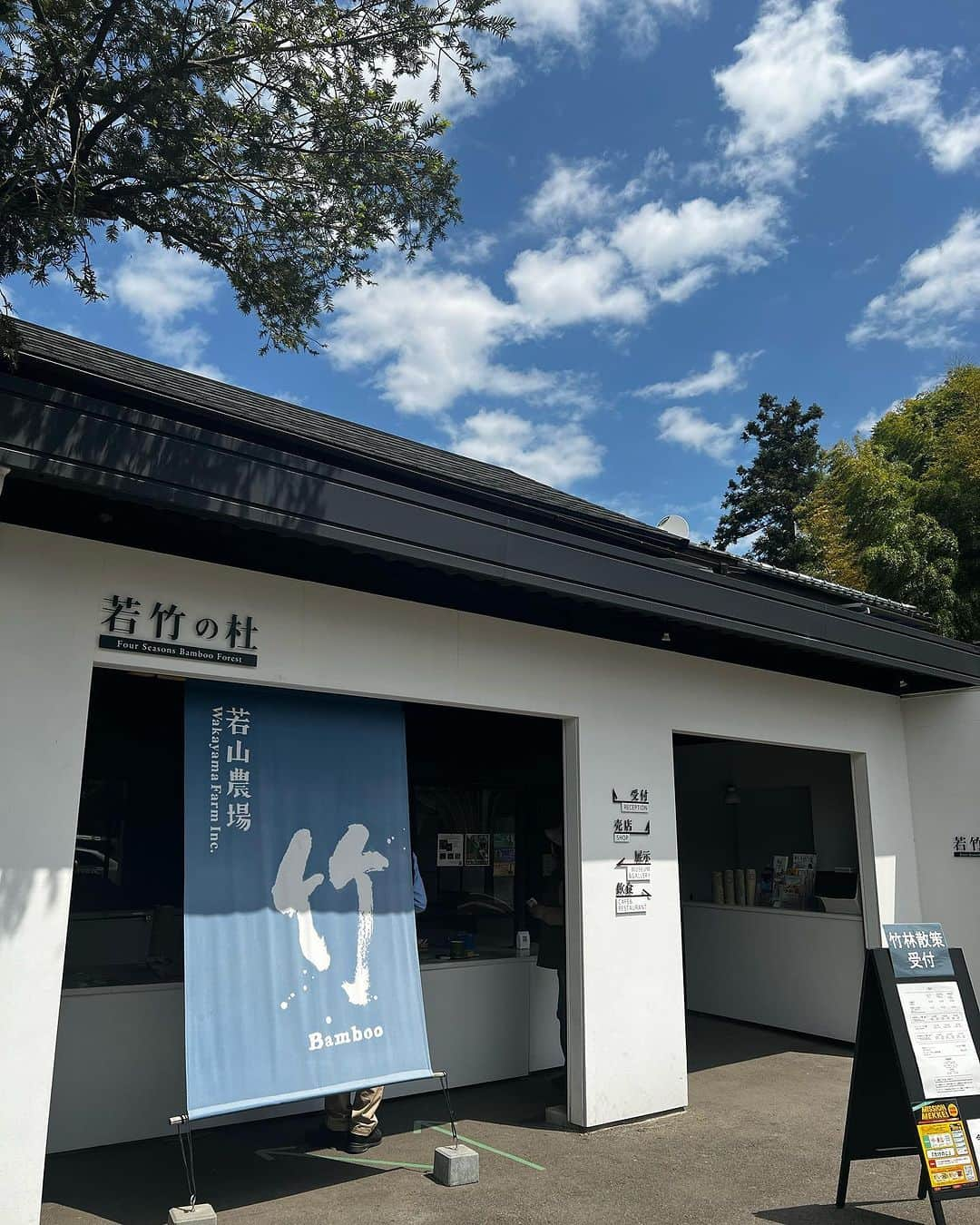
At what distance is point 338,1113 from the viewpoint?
5.51m

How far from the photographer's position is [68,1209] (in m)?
4.45

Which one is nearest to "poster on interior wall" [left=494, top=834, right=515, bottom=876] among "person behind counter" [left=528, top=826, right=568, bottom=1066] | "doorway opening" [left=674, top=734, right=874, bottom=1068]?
"person behind counter" [left=528, top=826, right=568, bottom=1066]

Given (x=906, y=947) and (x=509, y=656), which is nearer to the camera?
(x=906, y=947)

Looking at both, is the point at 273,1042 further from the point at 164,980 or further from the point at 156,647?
the point at 156,647

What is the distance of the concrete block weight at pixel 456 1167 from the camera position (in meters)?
Result: 4.84

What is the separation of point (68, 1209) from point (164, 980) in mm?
1511

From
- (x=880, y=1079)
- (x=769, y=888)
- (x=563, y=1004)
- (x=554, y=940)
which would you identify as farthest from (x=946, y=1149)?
(x=769, y=888)

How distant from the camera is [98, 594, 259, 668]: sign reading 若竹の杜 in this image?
4.39 m

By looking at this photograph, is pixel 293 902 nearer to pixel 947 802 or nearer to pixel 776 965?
pixel 776 965

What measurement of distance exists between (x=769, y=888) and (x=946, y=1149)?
5803 millimetres

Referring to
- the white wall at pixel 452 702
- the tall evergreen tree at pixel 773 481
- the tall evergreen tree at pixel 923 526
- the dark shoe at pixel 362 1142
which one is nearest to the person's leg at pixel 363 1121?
the dark shoe at pixel 362 1142

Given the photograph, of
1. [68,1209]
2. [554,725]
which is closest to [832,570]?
[554,725]

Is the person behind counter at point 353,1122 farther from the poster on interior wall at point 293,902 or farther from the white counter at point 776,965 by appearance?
the white counter at point 776,965

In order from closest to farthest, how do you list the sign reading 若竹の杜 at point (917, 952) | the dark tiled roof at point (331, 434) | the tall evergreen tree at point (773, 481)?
the sign reading 若竹の杜 at point (917, 952) → the dark tiled roof at point (331, 434) → the tall evergreen tree at point (773, 481)
